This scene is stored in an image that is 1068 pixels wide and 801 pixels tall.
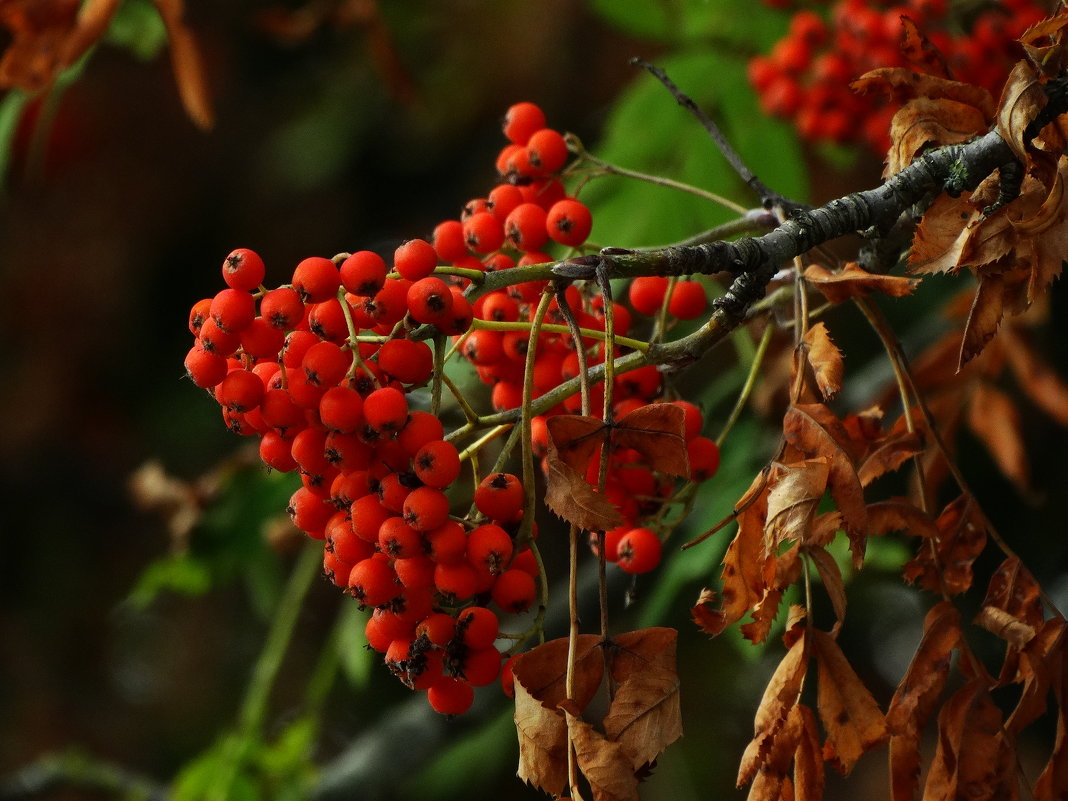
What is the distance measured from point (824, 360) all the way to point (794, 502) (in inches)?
7.8

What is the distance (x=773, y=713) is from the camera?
1260mm

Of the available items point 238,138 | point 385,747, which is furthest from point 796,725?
point 238,138

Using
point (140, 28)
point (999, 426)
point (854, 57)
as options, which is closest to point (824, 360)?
point (999, 426)

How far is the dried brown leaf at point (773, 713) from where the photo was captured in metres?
1.26

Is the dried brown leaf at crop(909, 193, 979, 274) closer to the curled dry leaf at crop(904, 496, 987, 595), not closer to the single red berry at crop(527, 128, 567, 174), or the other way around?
the curled dry leaf at crop(904, 496, 987, 595)

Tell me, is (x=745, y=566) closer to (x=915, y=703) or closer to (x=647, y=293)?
(x=915, y=703)

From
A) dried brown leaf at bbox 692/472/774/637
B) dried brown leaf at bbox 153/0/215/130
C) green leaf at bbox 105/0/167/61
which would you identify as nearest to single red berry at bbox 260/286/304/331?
dried brown leaf at bbox 692/472/774/637

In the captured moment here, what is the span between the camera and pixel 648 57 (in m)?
4.25

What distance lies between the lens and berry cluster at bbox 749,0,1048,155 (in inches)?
92.4

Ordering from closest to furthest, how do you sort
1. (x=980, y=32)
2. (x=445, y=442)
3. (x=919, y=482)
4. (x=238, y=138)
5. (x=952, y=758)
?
1. (x=445, y=442)
2. (x=952, y=758)
3. (x=919, y=482)
4. (x=980, y=32)
5. (x=238, y=138)

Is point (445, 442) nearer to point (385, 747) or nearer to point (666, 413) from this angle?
point (666, 413)

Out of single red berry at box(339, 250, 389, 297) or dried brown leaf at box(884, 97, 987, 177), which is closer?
single red berry at box(339, 250, 389, 297)

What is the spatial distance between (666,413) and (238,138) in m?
4.22

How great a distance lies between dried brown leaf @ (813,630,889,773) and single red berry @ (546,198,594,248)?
634 mm
